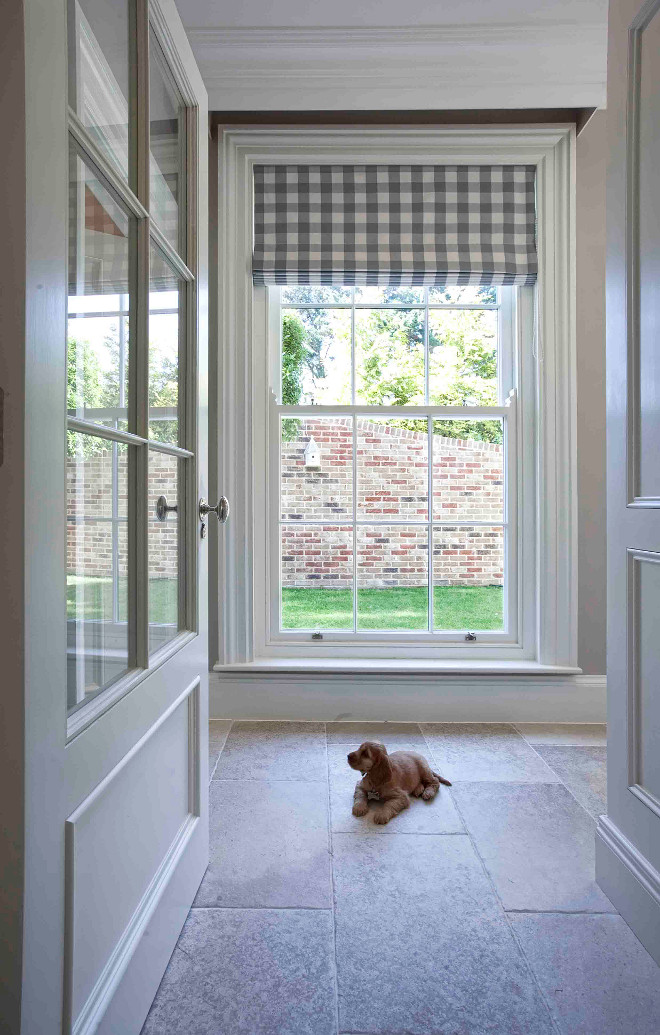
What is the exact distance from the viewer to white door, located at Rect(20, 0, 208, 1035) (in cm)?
76

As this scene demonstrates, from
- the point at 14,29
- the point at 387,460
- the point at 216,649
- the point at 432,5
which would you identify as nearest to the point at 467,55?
the point at 432,5

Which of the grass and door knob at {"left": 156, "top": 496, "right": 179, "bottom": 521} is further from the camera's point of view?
the grass

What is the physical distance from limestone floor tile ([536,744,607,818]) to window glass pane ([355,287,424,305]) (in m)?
2.04

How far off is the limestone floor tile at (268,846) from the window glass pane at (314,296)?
2085mm

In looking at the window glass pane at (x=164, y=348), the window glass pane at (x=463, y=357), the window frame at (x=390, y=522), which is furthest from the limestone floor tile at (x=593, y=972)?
the window glass pane at (x=463, y=357)

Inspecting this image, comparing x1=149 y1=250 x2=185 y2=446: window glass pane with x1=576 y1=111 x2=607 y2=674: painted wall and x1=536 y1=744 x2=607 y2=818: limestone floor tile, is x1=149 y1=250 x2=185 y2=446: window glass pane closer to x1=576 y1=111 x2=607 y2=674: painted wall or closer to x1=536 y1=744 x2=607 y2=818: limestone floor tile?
x1=536 y1=744 x2=607 y2=818: limestone floor tile

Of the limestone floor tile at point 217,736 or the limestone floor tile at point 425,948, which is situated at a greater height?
the limestone floor tile at point 217,736

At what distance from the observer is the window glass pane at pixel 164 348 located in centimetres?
131

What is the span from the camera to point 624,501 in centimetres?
156

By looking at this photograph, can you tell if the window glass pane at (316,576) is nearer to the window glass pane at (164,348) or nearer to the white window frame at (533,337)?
the white window frame at (533,337)

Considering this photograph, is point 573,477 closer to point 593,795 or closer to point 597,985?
point 593,795

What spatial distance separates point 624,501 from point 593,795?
3.67ft

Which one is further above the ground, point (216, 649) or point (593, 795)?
point (216, 649)

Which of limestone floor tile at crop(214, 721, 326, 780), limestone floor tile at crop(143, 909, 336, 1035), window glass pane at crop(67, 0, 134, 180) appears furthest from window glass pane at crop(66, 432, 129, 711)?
limestone floor tile at crop(214, 721, 326, 780)
